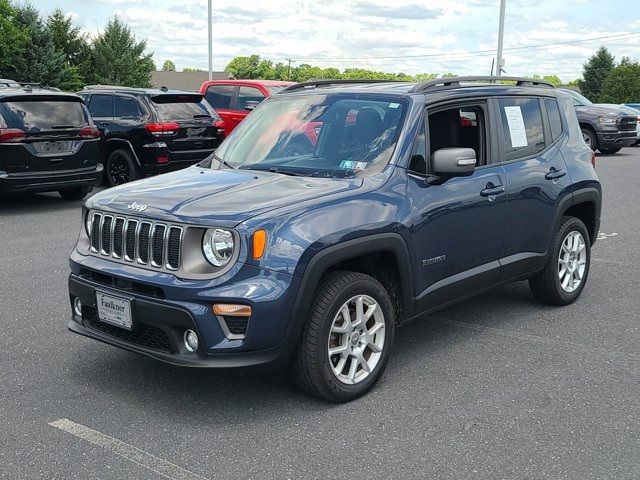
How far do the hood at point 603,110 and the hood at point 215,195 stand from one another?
1831cm

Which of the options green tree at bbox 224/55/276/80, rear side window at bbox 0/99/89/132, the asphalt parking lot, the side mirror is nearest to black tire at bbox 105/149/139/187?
rear side window at bbox 0/99/89/132

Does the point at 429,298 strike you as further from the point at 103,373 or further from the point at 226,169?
the point at 103,373

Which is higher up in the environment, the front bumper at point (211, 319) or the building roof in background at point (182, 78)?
the front bumper at point (211, 319)

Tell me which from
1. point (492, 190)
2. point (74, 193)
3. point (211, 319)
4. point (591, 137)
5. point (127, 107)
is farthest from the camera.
A: point (591, 137)

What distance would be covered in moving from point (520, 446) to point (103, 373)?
248cm

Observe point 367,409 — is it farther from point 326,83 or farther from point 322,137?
point 326,83

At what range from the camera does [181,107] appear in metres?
12.9

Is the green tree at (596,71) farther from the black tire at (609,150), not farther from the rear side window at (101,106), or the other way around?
the rear side window at (101,106)

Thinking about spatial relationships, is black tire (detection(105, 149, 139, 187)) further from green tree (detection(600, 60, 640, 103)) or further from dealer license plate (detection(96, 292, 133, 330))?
green tree (detection(600, 60, 640, 103))

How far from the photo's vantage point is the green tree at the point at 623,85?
63969mm

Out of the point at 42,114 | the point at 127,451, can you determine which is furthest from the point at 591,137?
the point at 127,451

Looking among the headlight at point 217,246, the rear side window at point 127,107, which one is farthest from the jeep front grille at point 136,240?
the rear side window at point 127,107

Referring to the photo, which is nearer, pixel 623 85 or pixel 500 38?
pixel 500 38

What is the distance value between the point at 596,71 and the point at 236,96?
6839cm
